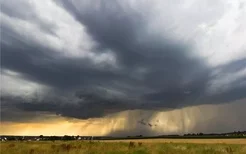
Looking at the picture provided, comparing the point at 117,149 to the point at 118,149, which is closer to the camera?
the point at 118,149

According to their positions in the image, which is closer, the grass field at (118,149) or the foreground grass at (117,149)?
the foreground grass at (117,149)

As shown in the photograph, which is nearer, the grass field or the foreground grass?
the foreground grass

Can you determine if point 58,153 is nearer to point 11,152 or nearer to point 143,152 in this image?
point 11,152

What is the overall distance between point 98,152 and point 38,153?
22.9 ft

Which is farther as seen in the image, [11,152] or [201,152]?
[201,152]

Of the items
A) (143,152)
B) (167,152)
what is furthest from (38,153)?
(167,152)

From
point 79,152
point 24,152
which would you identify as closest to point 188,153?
point 79,152

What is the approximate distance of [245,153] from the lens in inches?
1485

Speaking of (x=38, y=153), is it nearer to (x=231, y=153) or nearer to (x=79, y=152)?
(x=79, y=152)

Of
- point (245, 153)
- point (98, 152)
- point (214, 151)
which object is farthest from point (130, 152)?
point (245, 153)

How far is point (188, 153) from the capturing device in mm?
38469

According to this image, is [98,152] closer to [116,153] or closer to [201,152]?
[116,153]

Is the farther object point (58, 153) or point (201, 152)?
point (201, 152)

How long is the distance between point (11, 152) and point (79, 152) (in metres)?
7.99
